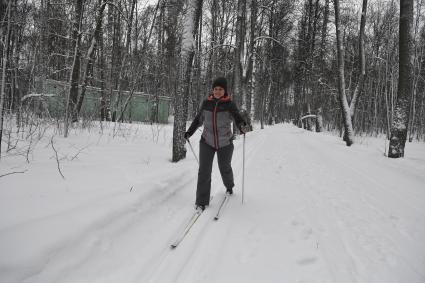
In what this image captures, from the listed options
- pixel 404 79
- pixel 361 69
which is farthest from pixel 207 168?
pixel 361 69

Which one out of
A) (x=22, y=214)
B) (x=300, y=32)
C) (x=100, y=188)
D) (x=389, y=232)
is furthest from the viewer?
(x=300, y=32)

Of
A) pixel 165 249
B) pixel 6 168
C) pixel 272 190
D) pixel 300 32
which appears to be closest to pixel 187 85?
pixel 272 190

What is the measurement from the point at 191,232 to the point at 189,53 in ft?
14.8

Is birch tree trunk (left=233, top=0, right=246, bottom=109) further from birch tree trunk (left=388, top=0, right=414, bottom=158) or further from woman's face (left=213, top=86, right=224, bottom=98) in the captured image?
woman's face (left=213, top=86, right=224, bottom=98)

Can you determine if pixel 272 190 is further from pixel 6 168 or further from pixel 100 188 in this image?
pixel 6 168

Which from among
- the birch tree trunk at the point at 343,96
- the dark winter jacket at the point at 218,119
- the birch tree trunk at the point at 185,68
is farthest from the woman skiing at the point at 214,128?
the birch tree trunk at the point at 343,96

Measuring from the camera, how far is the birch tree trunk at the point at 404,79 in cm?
875

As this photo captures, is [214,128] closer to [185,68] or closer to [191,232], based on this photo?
[191,232]

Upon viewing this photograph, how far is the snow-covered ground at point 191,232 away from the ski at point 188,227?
66 millimetres

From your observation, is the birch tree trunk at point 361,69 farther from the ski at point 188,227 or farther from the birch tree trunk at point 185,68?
the ski at point 188,227

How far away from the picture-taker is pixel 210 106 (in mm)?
4027

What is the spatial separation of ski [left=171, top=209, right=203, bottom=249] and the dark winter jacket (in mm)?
1038

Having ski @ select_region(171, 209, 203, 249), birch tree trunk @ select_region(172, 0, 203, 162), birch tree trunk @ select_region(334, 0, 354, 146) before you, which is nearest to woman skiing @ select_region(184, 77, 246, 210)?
ski @ select_region(171, 209, 203, 249)

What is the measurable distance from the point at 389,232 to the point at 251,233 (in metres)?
1.66
